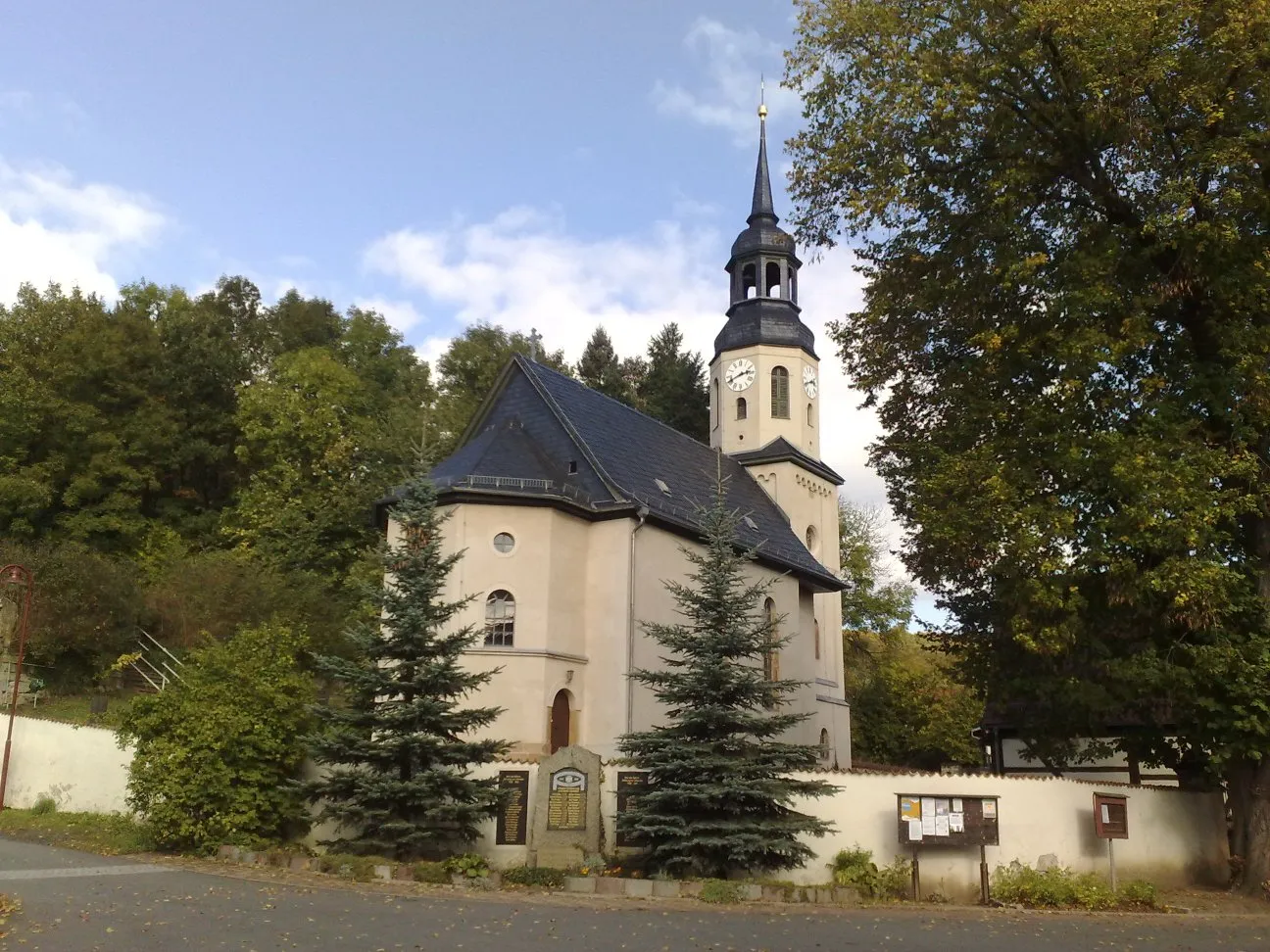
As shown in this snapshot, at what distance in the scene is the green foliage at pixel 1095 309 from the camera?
529 inches

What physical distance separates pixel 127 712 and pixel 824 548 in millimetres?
22032

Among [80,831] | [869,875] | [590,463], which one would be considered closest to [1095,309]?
[869,875]

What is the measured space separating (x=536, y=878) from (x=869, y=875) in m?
4.20

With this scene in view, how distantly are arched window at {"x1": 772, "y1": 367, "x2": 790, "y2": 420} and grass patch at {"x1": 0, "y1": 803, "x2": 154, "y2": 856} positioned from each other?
71.9 feet

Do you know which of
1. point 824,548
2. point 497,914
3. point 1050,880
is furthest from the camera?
point 824,548

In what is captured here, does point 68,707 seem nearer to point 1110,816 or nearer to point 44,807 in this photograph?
point 44,807

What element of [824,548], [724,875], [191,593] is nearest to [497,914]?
[724,875]

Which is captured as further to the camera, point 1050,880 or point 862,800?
point 862,800

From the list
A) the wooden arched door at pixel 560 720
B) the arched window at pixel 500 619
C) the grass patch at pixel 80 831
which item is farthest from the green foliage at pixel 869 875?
the grass patch at pixel 80 831

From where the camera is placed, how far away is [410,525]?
15922 mm

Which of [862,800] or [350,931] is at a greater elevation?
[862,800]

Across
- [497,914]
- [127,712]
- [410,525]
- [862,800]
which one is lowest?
[497,914]

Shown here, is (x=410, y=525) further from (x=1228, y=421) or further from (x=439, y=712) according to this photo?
(x=1228, y=421)

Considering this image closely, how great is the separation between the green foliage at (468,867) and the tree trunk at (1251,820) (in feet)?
33.2
